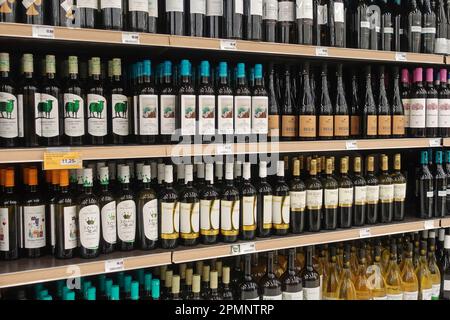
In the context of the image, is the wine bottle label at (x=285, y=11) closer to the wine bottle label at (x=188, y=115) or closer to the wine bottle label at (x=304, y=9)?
the wine bottle label at (x=304, y=9)

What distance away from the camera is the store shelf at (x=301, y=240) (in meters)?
1.96

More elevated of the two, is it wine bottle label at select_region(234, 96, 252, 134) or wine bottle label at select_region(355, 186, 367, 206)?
wine bottle label at select_region(234, 96, 252, 134)

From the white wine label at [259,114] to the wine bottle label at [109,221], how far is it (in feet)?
2.24

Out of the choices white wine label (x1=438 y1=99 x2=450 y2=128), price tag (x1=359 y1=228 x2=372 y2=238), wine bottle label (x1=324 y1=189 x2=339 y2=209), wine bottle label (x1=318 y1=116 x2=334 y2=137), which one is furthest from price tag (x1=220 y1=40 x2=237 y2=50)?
white wine label (x1=438 y1=99 x2=450 y2=128)

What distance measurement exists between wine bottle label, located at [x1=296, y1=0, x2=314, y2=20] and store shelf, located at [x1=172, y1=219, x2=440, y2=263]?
0.99 meters

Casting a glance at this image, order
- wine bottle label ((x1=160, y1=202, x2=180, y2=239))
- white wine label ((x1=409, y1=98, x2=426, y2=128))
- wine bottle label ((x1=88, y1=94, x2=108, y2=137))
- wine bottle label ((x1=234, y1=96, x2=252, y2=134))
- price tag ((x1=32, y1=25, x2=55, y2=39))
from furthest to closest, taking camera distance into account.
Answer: white wine label ((x1=409, y1=98, x2=426, y2=128)) < wine bottle label ((x1=234, y1=96, x2=252, y2=134)) < wine bottle label ((x1=160, y1=202, x2=180, y2=239)) < wine bottle label ((x1=88, y1=94, x2=108, y2=137)) < price tag ((x1=32, y1=25, x2=55, y2=39))

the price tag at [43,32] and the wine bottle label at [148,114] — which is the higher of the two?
the price tag at [43,32]

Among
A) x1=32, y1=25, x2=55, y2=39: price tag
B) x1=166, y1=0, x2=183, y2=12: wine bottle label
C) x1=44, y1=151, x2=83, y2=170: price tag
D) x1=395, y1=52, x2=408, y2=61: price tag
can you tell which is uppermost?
x1=166, y1=0, x2=183, y2=12: wine bottle label

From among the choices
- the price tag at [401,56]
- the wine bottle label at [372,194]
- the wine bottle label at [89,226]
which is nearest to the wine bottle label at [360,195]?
the wine bottle label at [372,194]

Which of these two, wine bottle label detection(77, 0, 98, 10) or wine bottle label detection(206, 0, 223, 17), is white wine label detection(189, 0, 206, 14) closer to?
wine bottle label detection(206, 0, 223, 17)

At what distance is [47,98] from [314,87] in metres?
1.31

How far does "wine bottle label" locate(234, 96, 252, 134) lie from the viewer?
208cm

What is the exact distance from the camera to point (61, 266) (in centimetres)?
173

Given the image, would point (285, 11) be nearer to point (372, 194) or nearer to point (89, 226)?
point (372, 194)
